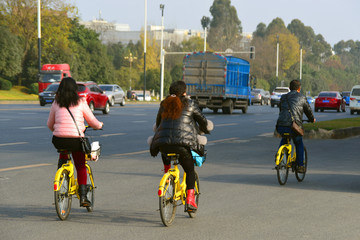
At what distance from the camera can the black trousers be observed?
709cm

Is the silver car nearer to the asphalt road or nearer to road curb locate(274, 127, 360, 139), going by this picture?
road curb locate(274, 127, 360, 139)

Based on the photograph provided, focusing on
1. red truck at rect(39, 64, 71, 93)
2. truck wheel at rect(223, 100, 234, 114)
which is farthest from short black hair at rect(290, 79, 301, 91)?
red truck at rect(39, 64, 71, 93)

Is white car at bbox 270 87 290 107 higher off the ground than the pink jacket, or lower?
lower

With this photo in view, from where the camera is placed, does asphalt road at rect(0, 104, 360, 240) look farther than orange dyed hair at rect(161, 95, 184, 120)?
No

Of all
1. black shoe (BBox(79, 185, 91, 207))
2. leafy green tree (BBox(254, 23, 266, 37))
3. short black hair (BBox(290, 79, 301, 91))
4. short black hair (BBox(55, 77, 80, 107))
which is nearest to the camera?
short black hair (BBox(55, 77, 80, 107))

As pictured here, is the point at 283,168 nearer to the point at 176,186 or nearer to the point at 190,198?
the point at 190,198

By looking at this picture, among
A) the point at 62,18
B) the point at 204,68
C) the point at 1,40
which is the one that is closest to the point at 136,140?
the point at 204,68

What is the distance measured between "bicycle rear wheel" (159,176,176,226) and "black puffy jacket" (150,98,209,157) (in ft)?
1.28

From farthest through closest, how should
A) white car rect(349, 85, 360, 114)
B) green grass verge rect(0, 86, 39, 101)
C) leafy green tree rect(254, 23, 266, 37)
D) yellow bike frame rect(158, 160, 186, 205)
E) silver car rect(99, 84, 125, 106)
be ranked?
leafy green tree rect(254, 23, 266, 37) < green grass verge rect(0, 86, 39, 101) < silver car rect(99, 84, 125, 106) < white car rect(349, 85, 360, 114) < yellow bike frame rect(158, 160, 186, 205)

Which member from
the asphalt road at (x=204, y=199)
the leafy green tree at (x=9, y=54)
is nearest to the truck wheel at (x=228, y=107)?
the asphalt road at (x=204, y=199)

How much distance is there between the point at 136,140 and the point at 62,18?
58.1m

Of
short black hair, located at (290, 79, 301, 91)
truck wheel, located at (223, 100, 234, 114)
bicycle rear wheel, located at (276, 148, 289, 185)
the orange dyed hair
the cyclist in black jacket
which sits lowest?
truck wheel, located at (223, 100, 234, 114)

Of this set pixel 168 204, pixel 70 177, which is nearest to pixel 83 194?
pixel 70 177

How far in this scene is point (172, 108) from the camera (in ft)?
23.1
